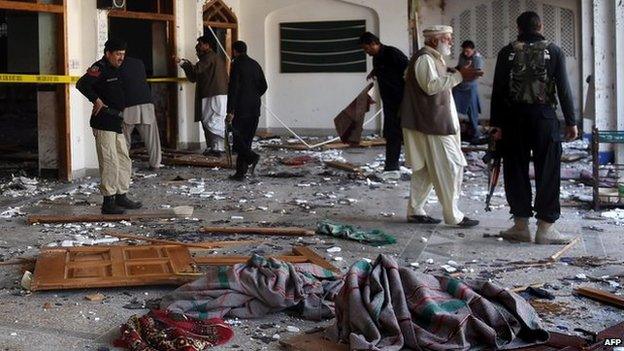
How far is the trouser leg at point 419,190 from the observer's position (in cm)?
796

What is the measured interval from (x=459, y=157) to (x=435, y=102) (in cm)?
55

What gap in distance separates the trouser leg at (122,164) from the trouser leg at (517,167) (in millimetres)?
3717

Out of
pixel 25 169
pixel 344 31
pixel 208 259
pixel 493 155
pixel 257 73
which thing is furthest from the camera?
pixel 344 31

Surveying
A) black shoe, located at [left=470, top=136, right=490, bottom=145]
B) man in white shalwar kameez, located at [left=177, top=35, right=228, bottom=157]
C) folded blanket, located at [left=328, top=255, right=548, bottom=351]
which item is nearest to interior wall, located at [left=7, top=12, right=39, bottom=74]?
man in white shalwar kameez, located at [left=177, top=35, right=228, bottom=157]

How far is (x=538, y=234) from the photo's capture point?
7039mm

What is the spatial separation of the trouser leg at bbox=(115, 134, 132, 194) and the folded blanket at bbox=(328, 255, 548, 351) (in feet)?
14.0

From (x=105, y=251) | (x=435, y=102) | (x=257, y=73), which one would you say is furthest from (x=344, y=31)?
(x=105, y=251)

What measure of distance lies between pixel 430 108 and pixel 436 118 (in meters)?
0.11

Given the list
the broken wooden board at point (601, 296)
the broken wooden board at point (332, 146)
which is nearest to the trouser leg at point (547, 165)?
the broken wooden board at point (601, 296)

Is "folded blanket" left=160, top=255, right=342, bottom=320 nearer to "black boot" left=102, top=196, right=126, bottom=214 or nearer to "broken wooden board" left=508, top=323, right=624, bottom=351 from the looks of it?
"broken wooden board" left=508, top=323, right=624, bottom=351

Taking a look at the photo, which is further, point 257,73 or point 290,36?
point 290,36

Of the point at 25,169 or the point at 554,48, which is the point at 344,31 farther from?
the point at 554,48

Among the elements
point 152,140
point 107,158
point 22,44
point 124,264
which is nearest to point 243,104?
point 152,140

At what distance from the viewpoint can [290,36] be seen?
57.5 ft
